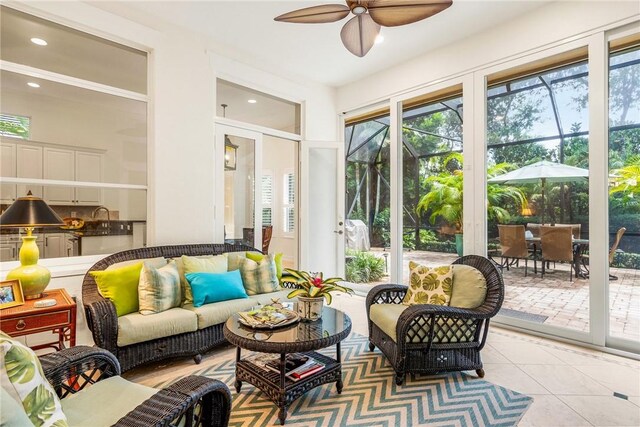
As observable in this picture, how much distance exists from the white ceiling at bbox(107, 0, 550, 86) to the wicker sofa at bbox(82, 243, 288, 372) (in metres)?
2.37

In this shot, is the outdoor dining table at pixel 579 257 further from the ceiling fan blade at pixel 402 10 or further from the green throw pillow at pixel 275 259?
the green throw pillow at pixel 275 259

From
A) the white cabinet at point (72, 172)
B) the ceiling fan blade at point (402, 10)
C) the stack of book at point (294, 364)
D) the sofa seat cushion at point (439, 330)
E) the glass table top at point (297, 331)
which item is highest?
the ceiling fan blade at point (402, 10)

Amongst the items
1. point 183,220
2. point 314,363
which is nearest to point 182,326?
point 314,363

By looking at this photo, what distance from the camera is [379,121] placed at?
489 centimetres

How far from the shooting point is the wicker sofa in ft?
7.54

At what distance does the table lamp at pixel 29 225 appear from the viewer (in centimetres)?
229

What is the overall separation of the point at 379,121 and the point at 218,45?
2361mm

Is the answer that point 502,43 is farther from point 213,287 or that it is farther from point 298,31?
point 213,287

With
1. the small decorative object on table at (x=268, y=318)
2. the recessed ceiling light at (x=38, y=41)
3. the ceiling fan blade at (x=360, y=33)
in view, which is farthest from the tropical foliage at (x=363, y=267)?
the recessed ceiling light at (x=38, y=41)

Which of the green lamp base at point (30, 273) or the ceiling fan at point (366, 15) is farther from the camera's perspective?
the green lamp base at point (30, 273)

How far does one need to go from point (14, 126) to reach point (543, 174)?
4.87m

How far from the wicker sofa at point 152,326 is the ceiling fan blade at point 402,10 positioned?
2.53 meters

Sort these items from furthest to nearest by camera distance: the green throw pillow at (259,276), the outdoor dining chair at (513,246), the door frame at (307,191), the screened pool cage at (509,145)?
the door frame at (307,191) → the outdoor dining chair at (513,246) → the green throw pillow at (259,276) → the screened pool cage at (509,145)

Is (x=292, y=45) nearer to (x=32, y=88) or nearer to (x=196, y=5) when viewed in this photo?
(x=196, y=5)
